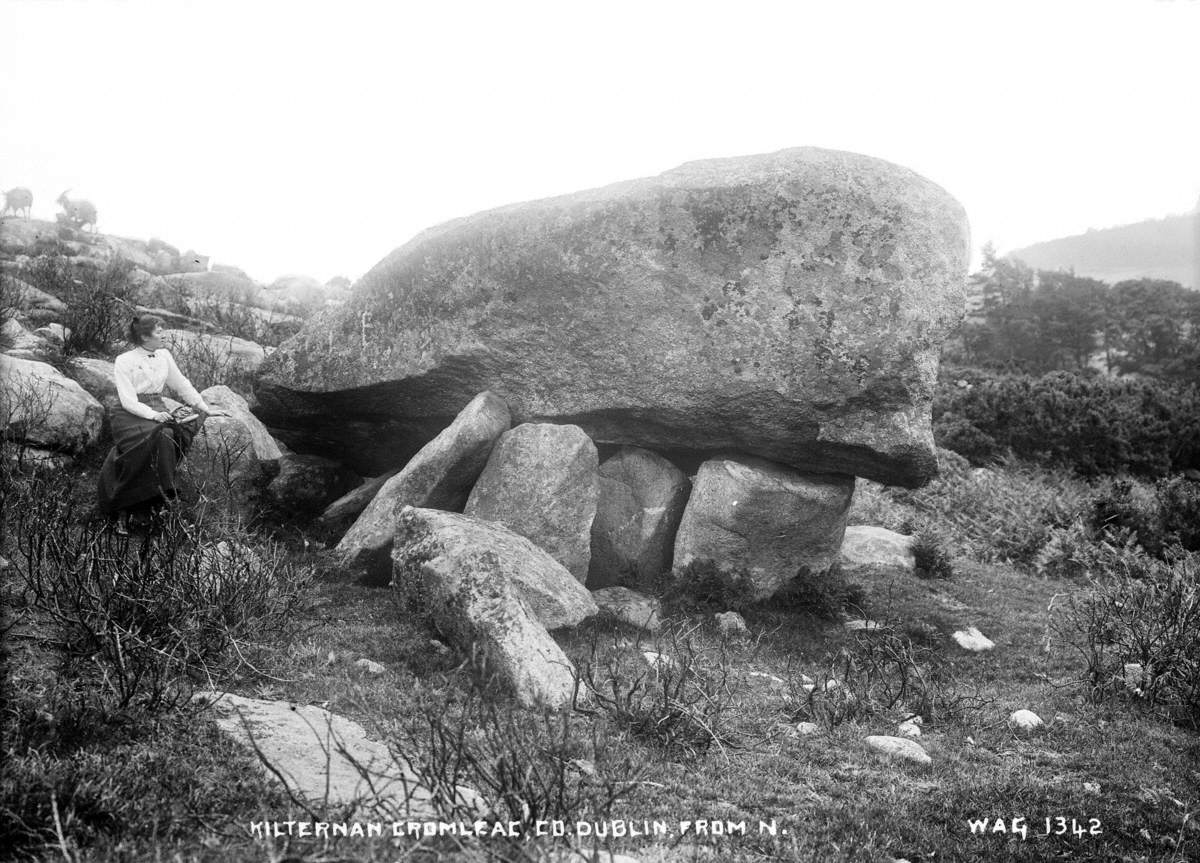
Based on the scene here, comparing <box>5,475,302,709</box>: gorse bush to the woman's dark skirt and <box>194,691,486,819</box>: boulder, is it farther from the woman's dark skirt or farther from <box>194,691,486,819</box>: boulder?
the woman's dark skirt

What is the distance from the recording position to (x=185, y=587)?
5020 millimetres

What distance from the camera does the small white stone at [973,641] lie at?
8.04 meters

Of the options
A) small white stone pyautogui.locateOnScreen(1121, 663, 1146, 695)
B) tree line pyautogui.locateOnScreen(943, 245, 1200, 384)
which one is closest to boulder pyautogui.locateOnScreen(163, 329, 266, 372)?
small white stone pyautogui.locateOnScreen(1121, 663, 1146, 695)

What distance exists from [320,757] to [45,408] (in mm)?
6749

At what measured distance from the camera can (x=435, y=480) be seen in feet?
26.7

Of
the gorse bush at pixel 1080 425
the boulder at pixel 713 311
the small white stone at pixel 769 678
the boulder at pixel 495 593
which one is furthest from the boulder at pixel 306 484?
the gorse bush at pixel 1080 425

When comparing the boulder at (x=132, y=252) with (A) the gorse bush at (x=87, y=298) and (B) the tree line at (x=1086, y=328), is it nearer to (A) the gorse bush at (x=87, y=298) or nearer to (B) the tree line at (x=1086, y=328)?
(A) the gorse bush at (x=87, y=298)

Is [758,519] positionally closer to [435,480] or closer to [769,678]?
[769,678]

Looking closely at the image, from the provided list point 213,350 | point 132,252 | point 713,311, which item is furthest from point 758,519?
point 132,252

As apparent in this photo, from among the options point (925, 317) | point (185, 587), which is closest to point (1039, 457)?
point (925, 317)

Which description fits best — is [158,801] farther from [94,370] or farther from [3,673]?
[94,370]

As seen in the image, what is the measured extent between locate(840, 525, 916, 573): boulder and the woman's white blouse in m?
8.08

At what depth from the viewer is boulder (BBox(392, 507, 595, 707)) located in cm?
546

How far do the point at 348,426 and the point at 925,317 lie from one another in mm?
6675
